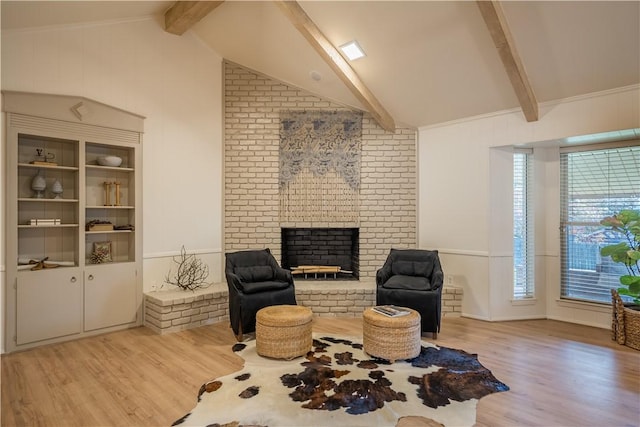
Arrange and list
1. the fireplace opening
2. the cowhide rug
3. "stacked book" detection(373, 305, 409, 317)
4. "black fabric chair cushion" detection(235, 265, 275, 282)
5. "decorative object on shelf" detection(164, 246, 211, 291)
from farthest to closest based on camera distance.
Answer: the fireplace opening
"decorative object on shelf" detection(164, 246, 211, 291)
"black fabric chair cushion" detection(235, 265, 275, 282)
"stacked book" detection(373, 305, 409, 317)
the cowhide rug

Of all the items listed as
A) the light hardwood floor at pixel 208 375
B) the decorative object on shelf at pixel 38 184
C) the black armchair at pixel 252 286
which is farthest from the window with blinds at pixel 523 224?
the decorative object on shelf at pixel 38 184

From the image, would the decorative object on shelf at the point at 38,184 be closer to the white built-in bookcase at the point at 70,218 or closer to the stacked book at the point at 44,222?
the white built-in bookcase at the point at 70,218

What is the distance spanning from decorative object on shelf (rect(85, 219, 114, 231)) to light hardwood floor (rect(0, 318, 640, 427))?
114 centimetres

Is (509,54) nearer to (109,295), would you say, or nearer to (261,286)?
(261,286)

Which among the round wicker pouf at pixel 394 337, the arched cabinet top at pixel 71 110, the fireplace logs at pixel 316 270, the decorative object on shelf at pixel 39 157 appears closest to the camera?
the round wicker pouf at pixel 394 337

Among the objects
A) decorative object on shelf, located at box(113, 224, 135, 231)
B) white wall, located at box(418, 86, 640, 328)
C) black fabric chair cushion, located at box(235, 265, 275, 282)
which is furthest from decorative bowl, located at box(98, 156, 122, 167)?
white wall, located at box(418, 86, 640, 328)

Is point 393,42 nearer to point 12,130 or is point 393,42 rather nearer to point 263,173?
point 263,173

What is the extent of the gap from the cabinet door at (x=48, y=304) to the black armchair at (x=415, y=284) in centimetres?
313

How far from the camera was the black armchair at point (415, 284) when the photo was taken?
374cm

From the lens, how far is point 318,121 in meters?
5.16

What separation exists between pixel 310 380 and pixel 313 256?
9.16 feet

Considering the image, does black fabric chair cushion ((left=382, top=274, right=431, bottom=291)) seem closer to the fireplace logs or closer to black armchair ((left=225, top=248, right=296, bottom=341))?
black armchair ((left=225, top=248, right=296, bottom=341))

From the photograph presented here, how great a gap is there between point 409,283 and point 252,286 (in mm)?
1684

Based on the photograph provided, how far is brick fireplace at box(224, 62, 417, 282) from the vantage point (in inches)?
201
